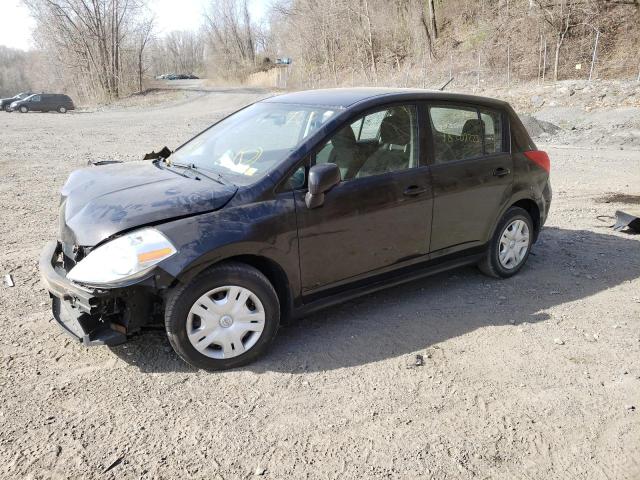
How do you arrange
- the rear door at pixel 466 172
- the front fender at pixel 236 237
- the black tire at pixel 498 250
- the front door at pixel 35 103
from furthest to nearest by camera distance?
1. the front door at pixel 35 103
2. the black tire at pixel 498 250
3. the rear door at pixel 466 172
4. the front fender at pixel 236 237

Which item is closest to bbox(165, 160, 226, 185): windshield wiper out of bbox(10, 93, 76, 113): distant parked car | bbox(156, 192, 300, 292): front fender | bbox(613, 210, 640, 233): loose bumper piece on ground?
bbox(156, 192, 300, 292): front fender

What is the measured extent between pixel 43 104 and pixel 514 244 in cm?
3701

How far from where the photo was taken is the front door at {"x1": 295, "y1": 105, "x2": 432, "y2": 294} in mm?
3842

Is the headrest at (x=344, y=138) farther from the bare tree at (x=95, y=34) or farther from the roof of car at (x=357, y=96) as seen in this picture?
the bare tree at (x=95, y=34)

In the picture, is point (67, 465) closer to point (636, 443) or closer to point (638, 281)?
point (636, 443)

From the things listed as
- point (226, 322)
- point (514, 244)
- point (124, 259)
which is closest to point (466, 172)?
point (514, 244)

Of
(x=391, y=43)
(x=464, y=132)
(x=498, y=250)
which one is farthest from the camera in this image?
(x=391, y=43)

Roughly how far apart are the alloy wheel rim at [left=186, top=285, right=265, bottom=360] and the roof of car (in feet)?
5.50

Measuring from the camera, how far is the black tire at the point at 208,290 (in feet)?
10.9

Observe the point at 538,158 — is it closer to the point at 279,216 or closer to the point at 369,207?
the point at 369,207

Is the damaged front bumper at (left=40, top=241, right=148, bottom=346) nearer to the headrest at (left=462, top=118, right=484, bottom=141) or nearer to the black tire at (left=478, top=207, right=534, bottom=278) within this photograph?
the headrest at (left=462, top=118, right=484, bottom=141)

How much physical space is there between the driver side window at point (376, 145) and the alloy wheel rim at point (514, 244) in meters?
1.48

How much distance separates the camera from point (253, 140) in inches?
166

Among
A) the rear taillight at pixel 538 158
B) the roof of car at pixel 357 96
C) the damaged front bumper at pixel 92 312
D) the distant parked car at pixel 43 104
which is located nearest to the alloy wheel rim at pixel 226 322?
the damaged front bumper at pixel 92 312
